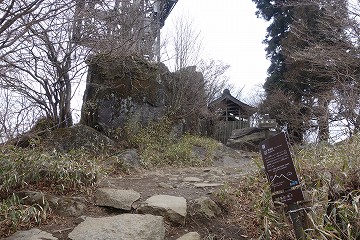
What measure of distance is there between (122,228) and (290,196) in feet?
5.36

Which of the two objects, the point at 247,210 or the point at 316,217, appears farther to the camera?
the point at 247,210

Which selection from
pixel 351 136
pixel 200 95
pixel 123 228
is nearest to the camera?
pixel 123 228

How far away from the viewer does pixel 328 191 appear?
3062 mm

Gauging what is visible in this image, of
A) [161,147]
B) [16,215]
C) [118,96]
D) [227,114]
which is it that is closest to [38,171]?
[16,215]

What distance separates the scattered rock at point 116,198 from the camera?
11.9ft

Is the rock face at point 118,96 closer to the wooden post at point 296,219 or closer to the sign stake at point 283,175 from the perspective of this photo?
the sign stake at point 283,175

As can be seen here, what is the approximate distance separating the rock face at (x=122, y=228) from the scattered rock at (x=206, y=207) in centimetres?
54

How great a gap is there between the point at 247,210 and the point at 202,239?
856mm

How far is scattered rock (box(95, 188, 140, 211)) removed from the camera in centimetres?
362

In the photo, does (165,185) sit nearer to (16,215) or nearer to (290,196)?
(16,215)

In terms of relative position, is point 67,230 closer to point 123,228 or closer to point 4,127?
point 123,228

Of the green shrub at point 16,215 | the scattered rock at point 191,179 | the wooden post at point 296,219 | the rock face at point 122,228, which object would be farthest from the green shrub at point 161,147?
the wooden post at point 296,219

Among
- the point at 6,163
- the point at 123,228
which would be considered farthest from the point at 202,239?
the point at 6,163

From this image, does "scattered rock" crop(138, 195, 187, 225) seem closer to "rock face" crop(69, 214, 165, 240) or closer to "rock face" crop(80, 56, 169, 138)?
"rock face" crop(69, 214, 165, 240)
